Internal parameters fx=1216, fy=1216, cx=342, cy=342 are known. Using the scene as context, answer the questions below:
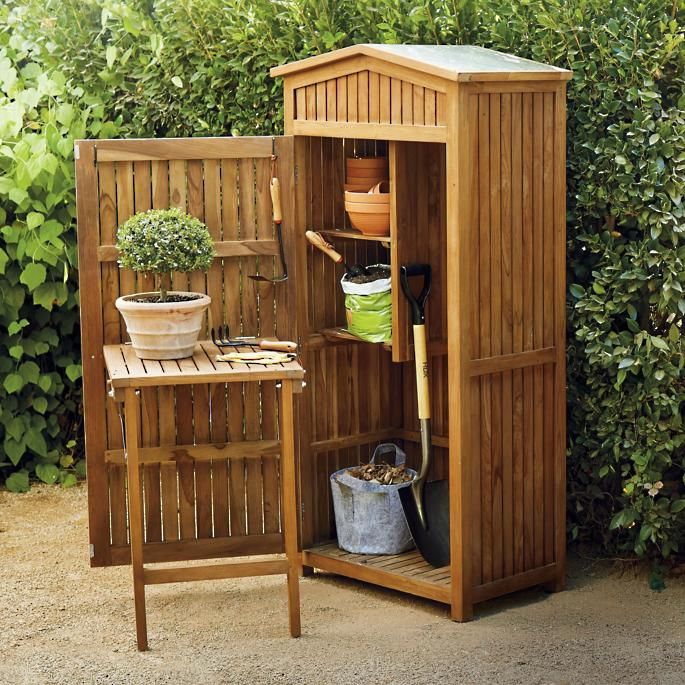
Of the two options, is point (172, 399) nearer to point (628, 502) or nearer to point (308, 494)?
point (308, 494)

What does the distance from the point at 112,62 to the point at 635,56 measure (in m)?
2.69

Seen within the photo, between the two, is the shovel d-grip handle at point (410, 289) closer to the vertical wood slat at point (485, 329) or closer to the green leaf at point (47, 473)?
the vertical wood slat at point (485, 329)

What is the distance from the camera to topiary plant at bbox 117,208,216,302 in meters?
4.04

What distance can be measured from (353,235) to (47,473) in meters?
2.26

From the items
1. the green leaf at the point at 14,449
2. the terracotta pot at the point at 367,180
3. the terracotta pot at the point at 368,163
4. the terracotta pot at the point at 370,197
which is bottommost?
the green leaf at the point at 14,449

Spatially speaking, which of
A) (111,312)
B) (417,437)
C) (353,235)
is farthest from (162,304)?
(417,437)

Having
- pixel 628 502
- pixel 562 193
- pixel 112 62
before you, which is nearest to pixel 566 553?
pixel 628 502

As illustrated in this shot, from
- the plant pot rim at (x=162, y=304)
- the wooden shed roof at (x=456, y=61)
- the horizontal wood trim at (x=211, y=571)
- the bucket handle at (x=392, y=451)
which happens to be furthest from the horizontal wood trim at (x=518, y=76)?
the horizontal wood trim at (x=211, y=571)

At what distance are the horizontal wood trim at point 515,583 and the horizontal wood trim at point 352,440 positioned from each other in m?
0.87

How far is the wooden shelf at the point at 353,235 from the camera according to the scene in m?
4.36

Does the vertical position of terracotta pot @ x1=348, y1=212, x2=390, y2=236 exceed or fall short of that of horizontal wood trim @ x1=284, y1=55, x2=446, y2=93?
it falls short

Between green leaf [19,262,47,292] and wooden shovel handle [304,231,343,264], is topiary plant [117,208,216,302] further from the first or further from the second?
green leaf [19,262,47,292]

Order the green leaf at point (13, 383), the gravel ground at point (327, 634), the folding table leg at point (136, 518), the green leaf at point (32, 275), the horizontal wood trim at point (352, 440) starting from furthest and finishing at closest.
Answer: the green leaf at point (13, 383) < the green leaf at point (32, 275) < the horizontal wood trim at point (352, 440) < the folding table leg at point (136, 518) < the gravel ground at point (327, 634)

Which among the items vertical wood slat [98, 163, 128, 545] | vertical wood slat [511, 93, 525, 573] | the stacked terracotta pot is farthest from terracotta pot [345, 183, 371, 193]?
vertical wood slat [98, 163, 128, 545]
